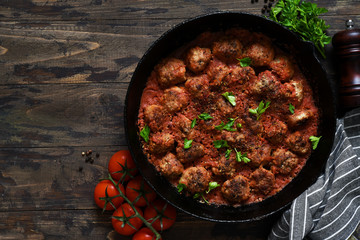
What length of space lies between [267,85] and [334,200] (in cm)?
108

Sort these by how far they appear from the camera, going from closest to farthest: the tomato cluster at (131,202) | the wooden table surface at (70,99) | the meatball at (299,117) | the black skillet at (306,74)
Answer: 1. the black skillet at (306,74)
2. the meatball at (299,117)
3. the tomato cluster at (131,202)
4. the wooden table surface at (70,99)

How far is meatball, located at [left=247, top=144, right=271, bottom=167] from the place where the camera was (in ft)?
9.25

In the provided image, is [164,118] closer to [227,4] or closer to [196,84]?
[196,84]

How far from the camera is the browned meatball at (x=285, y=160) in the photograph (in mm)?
2811

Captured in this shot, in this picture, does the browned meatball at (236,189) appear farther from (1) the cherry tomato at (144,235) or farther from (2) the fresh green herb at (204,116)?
(1) the cherry tomato at (144,235)

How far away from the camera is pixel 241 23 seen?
9.16 feet

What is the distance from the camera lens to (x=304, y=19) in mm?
2846

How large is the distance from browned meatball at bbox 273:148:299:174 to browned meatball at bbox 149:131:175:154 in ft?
2.74

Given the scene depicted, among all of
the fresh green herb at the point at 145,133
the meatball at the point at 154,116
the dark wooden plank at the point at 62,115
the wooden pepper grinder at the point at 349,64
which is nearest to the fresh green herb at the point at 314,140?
the wooden pepper grinder at the point at 349,64

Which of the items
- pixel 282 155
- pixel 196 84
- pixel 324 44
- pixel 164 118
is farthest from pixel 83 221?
pixel 324 44

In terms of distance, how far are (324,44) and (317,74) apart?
36 centimetres

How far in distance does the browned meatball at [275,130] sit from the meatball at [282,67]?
341 mm

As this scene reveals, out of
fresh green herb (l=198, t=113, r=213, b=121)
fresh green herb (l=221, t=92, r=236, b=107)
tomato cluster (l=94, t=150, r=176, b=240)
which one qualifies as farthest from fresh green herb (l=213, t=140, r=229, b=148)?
tomato cluster (l=94, t=150, r=176, b=240)

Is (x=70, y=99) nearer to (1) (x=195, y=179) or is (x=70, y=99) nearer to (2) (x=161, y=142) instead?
(2) (x=161, y=142)
